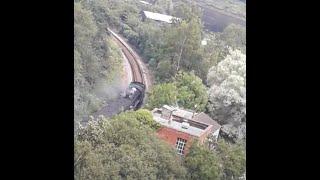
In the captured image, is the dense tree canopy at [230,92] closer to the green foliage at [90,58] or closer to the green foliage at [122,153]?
the green foliage at [122,153]

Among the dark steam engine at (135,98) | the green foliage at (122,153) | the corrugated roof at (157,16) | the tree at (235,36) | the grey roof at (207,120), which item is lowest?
the green foliage at (122,153)

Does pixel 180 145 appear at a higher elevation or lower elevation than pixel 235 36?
lower

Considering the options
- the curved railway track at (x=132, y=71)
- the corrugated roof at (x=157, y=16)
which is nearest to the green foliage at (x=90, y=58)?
the curved railway track at (x=132, y=71)

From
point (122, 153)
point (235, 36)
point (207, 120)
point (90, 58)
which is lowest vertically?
point (122, 153)

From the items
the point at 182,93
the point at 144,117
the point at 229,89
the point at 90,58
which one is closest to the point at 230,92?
the point at 229,89

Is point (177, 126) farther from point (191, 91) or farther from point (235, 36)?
point (235, 36)
